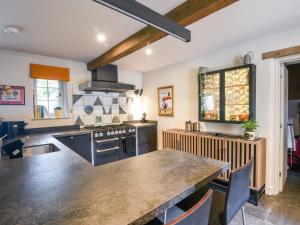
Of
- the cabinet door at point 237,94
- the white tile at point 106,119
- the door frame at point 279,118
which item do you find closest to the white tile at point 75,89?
the white tile at point 106,119

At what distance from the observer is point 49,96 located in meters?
3.31

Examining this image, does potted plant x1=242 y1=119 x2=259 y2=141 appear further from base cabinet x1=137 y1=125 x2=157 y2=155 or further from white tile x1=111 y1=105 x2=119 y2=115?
white tile x1=111 y1=105 x2=119 y2=115

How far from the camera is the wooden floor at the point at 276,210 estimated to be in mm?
1883

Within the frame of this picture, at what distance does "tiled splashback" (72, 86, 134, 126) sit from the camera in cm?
355

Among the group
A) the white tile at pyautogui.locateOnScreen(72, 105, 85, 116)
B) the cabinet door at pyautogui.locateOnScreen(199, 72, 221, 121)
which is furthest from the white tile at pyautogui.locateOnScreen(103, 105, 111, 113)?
the cabinet door at pyautogui.locateOnScreen(199, 72, 221, 121)

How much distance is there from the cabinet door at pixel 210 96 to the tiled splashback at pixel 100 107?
2.04m

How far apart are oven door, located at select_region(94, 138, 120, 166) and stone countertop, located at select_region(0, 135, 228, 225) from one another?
1.77 metres

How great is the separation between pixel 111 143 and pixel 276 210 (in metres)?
2.71

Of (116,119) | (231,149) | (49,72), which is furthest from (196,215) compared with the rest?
(116,119)

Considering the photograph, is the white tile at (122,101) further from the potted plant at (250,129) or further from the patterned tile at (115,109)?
the potted plant at (250,129)

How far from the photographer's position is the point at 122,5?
1.00 metres

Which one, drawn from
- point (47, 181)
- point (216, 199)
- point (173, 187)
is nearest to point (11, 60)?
point (47, 181)

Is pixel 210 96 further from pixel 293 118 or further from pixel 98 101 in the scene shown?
pixel 293 118

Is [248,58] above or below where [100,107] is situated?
above
